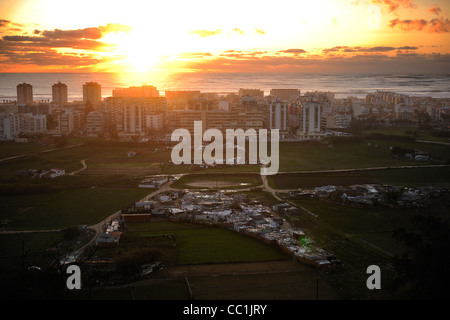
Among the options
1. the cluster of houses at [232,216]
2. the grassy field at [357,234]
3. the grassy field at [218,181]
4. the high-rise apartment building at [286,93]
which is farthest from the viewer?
the high-rise apartment building at [286,93]

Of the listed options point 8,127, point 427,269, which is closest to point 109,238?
point 427,269

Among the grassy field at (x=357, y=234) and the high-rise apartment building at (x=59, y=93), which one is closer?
the grassy field at (x=357, y=234)

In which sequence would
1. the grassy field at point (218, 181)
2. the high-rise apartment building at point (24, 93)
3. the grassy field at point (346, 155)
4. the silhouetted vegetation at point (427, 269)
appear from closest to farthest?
1. the silhouetted vegetation at point (427, 269)
2. the grassy field at point (218, 181)
3. the grassy field at point (346, 155)
4. the high-rise apartment building at point (24, 93)

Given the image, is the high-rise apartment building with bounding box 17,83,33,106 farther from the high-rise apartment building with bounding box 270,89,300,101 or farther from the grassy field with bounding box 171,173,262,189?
the grassy field with bounding box 171,173,262,189

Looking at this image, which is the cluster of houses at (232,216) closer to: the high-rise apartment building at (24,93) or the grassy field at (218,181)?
the grassy field at (218,181)

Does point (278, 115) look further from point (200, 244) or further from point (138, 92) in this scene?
point (200, 244)

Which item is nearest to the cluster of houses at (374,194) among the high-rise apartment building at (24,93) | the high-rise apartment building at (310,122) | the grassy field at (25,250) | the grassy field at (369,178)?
the grassy field at (369,178)
